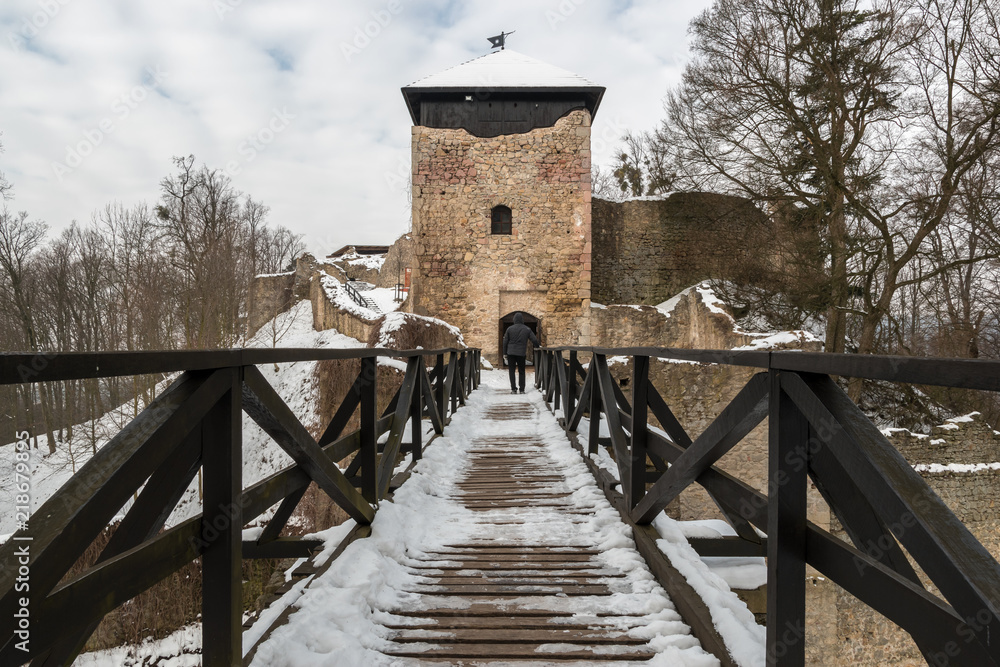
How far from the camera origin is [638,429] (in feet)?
8.82

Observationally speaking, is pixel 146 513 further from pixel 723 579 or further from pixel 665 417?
pixel 665 417

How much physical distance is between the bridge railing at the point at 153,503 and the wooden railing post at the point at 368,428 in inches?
22.4

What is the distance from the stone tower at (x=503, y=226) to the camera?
16359mm

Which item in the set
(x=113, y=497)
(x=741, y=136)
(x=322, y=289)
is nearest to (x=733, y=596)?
(x=113, y=497)

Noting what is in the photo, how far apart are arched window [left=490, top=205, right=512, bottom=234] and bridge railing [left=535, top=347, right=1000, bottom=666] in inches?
591

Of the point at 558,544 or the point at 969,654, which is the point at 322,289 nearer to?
the point at 558,544

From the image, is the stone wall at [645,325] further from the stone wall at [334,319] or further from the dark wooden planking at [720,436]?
the dark wooden planking at [720,436]

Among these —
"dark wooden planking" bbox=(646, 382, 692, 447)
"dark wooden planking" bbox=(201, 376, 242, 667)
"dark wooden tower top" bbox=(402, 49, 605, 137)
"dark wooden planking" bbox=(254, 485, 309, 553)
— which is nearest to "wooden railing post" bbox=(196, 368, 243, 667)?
"dark wooden planking" bbox=(201, 376, 242, 667)

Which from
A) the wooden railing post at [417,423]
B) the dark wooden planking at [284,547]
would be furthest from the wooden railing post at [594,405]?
the dark wooden planking at [284,547]

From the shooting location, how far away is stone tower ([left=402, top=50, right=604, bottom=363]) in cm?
1636

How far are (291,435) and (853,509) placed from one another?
1581 millimetres

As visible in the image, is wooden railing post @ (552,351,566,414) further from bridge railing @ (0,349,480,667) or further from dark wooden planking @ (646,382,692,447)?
bridge railing @ (0,349,480,667)

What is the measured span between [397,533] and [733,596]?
1501 millimetres

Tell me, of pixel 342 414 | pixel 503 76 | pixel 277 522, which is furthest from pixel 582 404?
pixel 503 76
